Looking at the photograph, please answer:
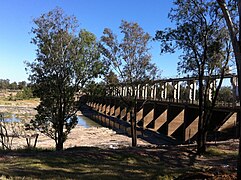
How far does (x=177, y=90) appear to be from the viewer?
51469 millimetres

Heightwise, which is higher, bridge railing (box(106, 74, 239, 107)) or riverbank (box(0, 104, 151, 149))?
bridge railing (box(106, 74, 239, 107))

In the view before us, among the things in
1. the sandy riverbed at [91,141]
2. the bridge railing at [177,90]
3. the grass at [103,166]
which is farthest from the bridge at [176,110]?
the grass at [103,166]

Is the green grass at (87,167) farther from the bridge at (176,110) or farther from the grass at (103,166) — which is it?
the bridge at (176,110)

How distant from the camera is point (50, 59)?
784 inches

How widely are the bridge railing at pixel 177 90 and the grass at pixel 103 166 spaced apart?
4950mm

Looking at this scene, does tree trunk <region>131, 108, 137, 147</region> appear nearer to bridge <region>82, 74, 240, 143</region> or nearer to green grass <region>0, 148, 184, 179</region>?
bridge <region>82, 74, 240, 143</region>

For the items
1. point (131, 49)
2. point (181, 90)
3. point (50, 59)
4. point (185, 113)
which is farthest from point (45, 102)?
point (181, 90)

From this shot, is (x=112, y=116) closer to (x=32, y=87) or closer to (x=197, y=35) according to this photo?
(x=32, y=87)

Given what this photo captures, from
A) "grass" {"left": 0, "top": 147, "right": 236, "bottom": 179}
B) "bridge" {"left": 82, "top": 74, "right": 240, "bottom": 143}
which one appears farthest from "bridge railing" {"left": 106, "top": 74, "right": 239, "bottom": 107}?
"grass" {"left": 0, "top": 147, "right": 236, "bottom": 179}

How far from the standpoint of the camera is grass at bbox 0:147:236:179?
891 centimetres

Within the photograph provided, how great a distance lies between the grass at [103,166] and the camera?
8914 millimetres

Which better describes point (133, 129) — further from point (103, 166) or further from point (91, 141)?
point (103, 166)

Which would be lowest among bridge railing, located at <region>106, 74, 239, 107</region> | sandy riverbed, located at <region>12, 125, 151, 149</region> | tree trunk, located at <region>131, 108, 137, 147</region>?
sandy riverbed, located at <region>12, 125, 151, 149</region>

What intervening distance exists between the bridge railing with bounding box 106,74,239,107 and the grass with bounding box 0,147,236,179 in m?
4.95
